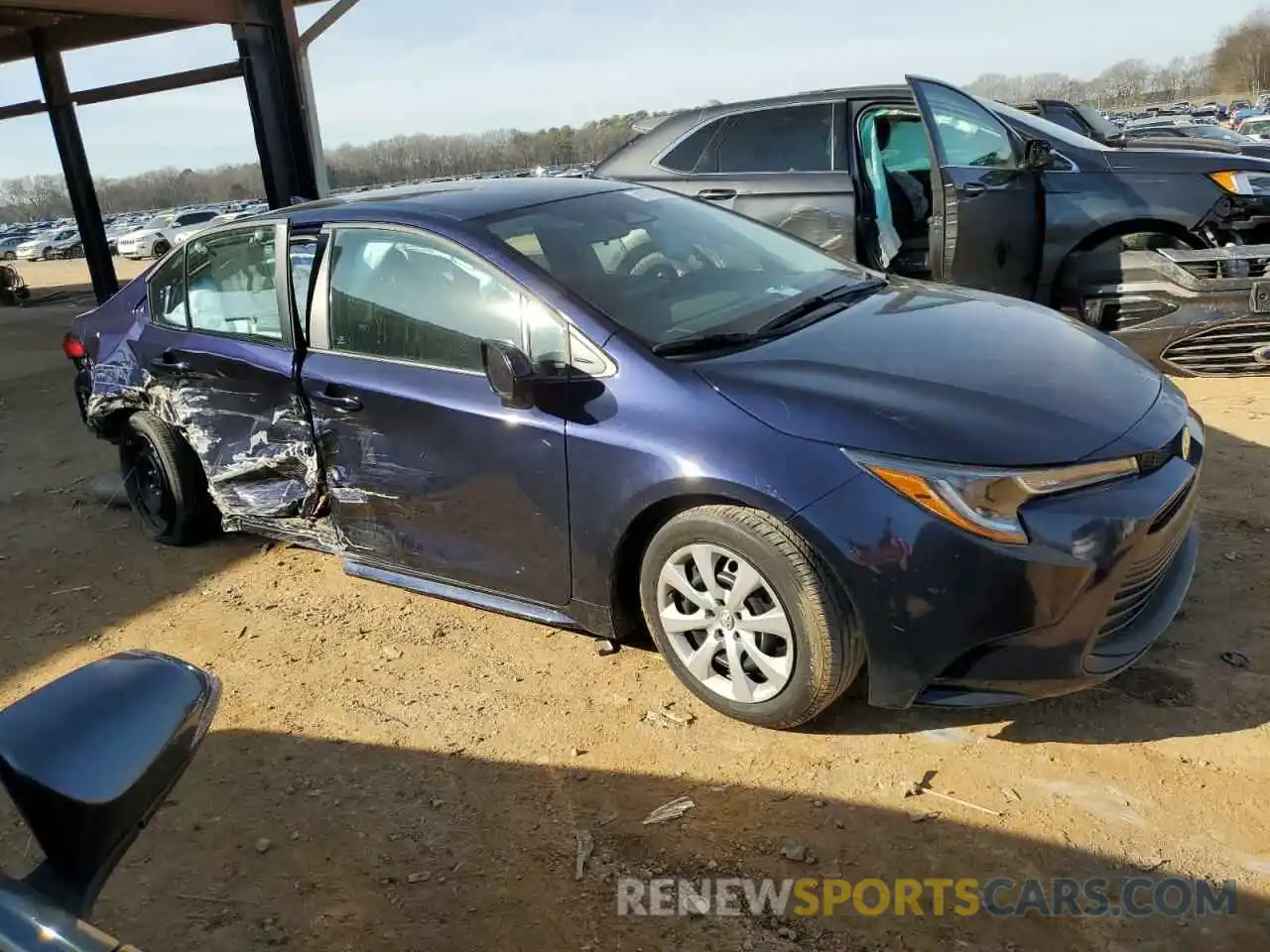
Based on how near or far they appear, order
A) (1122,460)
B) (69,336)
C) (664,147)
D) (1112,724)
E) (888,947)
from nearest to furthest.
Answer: (888,947) → (1122,460) → (1112,724) → (69,336) → (664,147)

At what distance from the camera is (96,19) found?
36.0 ft

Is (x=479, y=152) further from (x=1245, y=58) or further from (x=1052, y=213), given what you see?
(x=1245, y=58)

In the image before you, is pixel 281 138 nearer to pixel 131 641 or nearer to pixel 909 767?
pixel 131 641

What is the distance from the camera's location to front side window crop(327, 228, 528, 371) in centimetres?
323

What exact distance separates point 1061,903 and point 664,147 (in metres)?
5.64

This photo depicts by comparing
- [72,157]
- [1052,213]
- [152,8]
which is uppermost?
[152,8]

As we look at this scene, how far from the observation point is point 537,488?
121 inches

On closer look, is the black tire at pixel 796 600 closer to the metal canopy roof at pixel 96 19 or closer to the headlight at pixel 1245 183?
the headlight at pixel 1245 183

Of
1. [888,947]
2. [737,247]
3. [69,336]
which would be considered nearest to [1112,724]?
[888,947]

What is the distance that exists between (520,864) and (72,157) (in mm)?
11817

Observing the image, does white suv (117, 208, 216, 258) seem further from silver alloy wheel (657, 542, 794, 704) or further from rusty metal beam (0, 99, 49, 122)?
silver alloy wheel (657, 542, 794, 704)

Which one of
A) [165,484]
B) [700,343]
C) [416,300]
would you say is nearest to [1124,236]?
[700,343]

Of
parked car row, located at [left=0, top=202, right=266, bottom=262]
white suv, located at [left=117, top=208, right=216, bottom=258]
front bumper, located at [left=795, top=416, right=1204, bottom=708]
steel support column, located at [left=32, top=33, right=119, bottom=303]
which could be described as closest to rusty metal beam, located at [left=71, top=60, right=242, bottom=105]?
steel support column, located at [left=32, top=33, right=119, bottom=303]

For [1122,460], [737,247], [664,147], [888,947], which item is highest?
[664,147]
